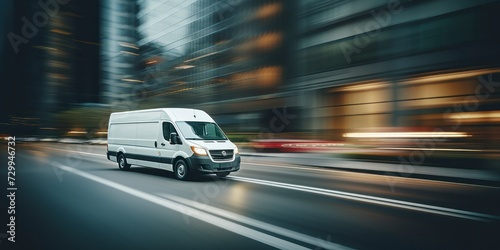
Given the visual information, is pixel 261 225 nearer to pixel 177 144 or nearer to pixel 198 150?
pixel 198 150

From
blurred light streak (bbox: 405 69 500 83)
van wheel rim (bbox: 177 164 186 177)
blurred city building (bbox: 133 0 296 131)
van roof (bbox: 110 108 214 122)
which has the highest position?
blurred city building (bbox: 133 0 296 131)

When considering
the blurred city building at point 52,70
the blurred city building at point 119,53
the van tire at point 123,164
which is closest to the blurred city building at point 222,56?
the blurred city building at point 119,53

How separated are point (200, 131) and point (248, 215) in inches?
189

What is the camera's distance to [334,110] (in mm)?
27500

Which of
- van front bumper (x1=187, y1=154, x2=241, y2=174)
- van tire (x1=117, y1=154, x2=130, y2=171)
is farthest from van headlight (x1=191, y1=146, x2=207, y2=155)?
van tire (x1=117, y1=154, x2=130, y2=171)

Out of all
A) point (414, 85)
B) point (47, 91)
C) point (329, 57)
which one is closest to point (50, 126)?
point (47, 91)

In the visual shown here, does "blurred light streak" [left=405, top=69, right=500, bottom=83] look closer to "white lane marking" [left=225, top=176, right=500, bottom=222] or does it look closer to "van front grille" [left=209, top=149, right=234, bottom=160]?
"white lane marking" [left=225, top=176, right=500, bottom=222]

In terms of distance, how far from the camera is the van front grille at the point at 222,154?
29.5 feet

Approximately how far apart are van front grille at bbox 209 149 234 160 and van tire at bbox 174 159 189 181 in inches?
30.7

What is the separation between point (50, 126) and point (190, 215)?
106 metres

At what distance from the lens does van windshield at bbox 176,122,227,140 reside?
950 centimetres

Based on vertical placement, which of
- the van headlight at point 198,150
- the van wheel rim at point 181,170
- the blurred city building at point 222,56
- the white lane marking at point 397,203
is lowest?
the white lane marking at point 397,203

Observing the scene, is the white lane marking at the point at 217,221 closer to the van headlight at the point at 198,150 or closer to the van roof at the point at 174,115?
the van headlight at the point at 198,150

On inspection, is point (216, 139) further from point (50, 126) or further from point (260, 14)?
point (50, 126)
